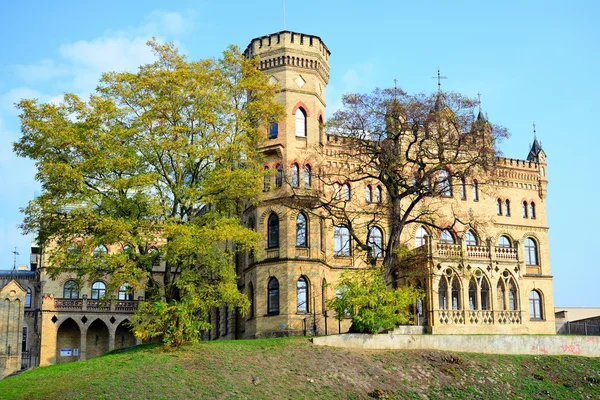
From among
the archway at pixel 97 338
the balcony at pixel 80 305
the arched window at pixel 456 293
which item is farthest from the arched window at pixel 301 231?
the archway at pixel 97 338

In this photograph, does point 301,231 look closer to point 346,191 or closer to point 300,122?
point 346,191

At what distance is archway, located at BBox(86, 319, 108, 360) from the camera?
50.8 meters

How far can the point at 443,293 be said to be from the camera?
4031cm

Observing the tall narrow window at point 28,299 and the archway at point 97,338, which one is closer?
the archway at point 97,338

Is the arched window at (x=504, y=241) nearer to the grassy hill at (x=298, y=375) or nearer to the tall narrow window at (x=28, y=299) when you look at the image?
the grassy hill at (x=298, y=375)

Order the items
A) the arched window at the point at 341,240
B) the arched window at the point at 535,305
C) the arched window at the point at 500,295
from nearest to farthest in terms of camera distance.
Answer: the arched window at the point at 500,295 → the arched window at the point at 341,240 → the arched window at the point at 535,305

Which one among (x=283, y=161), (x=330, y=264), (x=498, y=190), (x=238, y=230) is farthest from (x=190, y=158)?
(x=498, y=190)

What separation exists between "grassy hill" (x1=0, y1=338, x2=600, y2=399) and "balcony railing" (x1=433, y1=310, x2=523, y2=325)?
10.5ft

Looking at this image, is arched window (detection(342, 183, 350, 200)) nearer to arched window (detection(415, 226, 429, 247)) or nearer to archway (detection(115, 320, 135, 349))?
arched window (detection(415, 226, 429, 247))

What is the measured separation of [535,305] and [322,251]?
48.9 feet

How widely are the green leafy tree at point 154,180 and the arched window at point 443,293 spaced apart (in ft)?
32.3

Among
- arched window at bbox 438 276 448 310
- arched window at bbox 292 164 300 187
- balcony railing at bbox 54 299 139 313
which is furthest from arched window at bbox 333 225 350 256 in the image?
balcony railing at bbox 54 299 139 313

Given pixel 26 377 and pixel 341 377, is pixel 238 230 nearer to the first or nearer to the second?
pixel 341 377

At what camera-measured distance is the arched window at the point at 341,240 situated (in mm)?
42188
